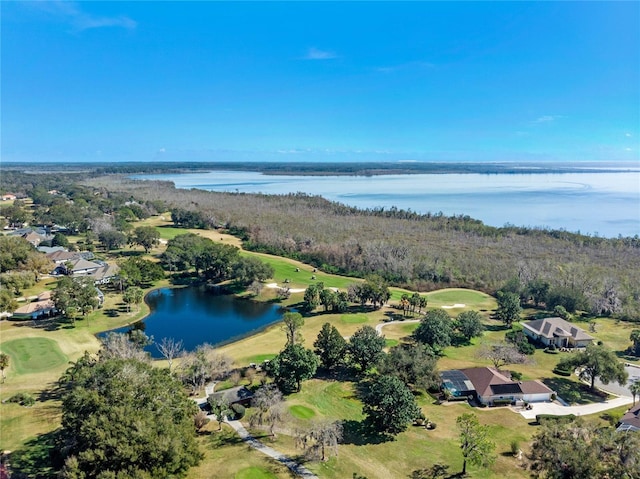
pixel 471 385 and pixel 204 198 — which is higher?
pixel 204 198

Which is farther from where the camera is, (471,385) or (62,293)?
(62,293)

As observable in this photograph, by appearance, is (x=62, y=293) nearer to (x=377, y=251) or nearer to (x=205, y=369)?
(x=205, y=369)

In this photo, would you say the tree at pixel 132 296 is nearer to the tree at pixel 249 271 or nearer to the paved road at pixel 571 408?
the tree at pixel 249 271

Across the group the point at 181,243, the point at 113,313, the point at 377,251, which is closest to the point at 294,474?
the point at 113,313

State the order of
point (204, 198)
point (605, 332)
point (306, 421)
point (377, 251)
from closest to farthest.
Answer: point (306, 421)
point (605, 332)
point (377, 251)
point (204, 198)

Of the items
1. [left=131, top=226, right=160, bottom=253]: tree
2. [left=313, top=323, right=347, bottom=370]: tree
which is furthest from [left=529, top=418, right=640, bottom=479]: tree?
[left=131, top=226, right=160, bottom=253]: tree

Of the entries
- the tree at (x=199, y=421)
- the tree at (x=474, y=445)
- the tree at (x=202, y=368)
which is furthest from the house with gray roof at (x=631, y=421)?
the tree at (x=202, y=368)

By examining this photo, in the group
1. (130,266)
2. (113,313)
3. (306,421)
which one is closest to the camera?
(306,421)
